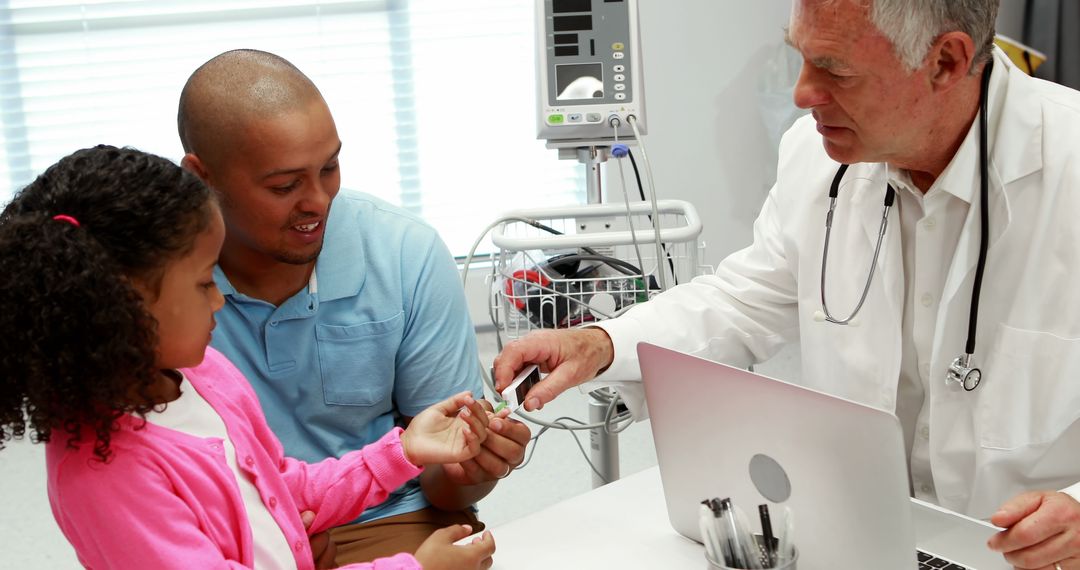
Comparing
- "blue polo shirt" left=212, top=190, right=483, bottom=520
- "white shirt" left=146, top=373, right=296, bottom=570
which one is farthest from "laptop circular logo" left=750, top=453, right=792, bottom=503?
"blue polo shirt" left=212, top=190, right=483, bottom=520

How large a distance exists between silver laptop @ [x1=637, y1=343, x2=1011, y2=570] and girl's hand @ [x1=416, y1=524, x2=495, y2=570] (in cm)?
21

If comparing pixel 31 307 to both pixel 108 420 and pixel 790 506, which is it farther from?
pixel 790 506

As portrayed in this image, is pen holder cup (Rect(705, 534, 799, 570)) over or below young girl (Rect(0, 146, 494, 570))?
below

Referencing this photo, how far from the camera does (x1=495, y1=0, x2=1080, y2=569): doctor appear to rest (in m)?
1.22

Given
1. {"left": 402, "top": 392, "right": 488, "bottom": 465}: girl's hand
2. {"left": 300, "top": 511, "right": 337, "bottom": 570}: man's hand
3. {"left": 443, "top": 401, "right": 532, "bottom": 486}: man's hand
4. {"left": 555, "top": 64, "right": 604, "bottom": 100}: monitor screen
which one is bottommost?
{"left": 300, "top": 511, "right": 337, "bottom": 570}: man's hand

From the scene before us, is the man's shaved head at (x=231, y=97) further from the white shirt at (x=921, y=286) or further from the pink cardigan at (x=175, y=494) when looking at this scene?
the white shirt at (x=921, y=286)

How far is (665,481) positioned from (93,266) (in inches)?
24.2

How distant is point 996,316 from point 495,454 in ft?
2.24

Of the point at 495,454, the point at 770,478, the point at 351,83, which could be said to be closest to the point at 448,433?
the point at 495,454

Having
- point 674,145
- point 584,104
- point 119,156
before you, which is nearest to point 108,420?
point 119,156

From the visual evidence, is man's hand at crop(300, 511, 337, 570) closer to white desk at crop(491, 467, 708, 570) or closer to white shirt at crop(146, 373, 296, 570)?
white shirt at crop(146, 373, 296, 570)

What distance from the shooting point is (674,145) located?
11.6 ft

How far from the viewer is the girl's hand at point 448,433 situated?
47.8 inches

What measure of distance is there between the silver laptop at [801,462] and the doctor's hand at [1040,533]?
0.26 ft
